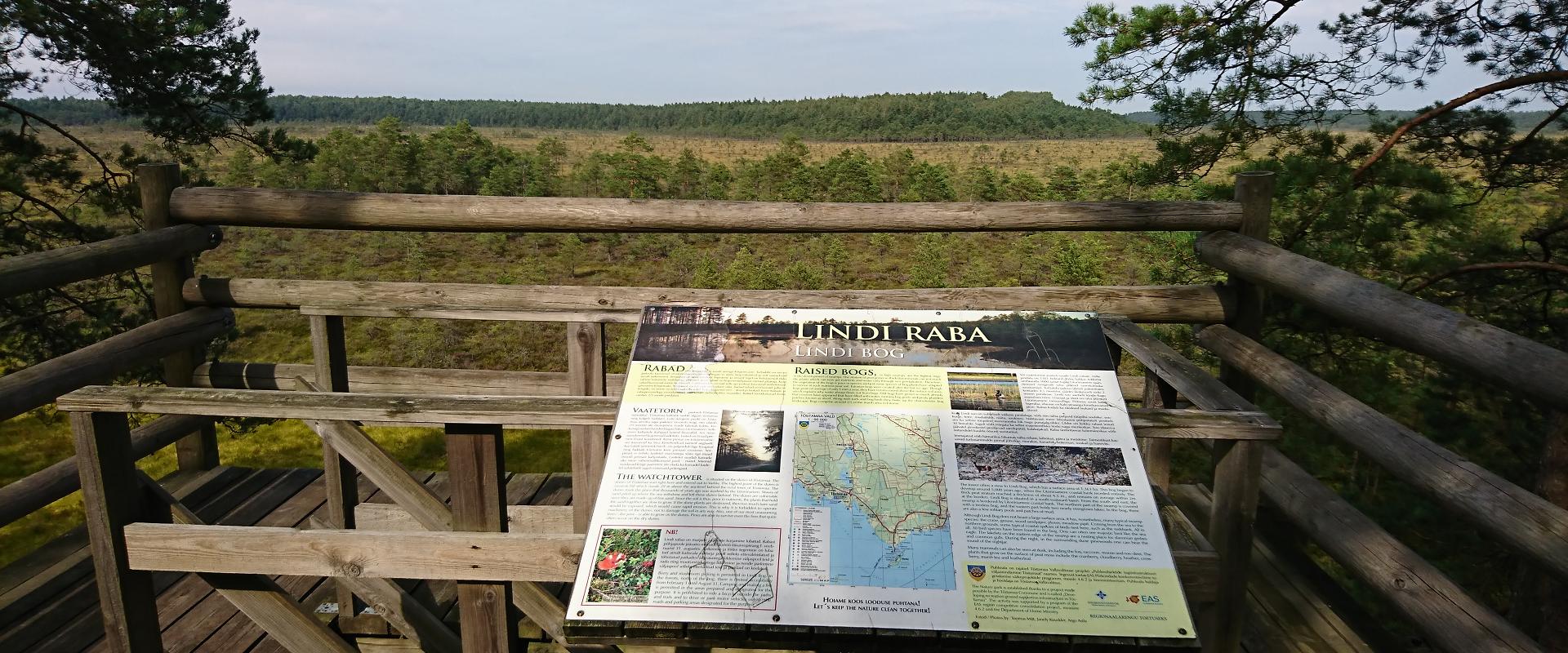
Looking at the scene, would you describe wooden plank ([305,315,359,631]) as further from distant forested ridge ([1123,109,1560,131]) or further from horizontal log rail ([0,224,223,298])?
distant forested ridge ([1123,109,1560,131])

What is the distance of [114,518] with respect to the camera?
184 centimetres

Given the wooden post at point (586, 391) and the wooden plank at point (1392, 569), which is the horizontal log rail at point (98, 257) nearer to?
the wooden post at point (586, 391)

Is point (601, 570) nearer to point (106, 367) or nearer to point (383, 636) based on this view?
point (383, 636)

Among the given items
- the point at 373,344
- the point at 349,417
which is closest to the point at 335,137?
the point at 373,344

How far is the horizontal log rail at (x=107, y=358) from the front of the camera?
8.69 feet

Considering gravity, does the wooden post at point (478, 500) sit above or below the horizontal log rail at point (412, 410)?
below

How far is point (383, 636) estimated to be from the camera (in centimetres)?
301

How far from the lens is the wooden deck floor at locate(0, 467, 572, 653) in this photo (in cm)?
273

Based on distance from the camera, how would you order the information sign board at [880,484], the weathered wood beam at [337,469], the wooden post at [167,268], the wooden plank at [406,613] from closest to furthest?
the information sign board at [880,484] < the wooden plank at [406,613] < the weathered wood beam at [337,469] < the wooden post at [167,268]

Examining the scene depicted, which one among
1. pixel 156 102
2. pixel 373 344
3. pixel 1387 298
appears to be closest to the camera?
pixel 1387 298

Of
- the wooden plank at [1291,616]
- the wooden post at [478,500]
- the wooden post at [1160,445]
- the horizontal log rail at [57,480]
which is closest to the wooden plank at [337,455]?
the horizontal log rail at [57,480]

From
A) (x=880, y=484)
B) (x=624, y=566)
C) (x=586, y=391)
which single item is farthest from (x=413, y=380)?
(x=880, y=484)

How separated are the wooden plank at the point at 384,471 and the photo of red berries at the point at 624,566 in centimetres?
66

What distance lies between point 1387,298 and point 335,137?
30097 mm
